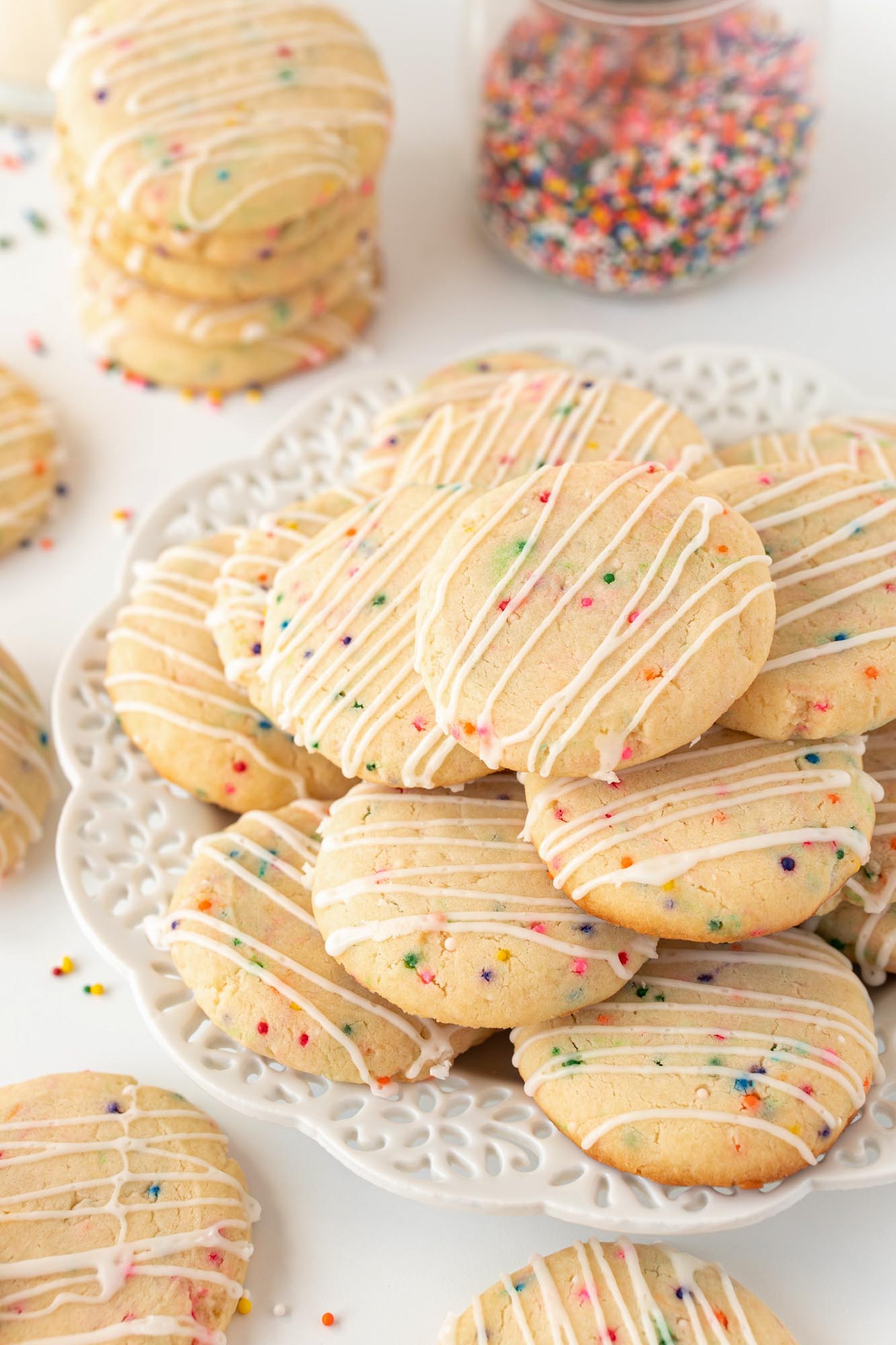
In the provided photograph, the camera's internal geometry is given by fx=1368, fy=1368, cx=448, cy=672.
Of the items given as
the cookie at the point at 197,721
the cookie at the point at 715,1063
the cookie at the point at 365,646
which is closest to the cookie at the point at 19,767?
the cookie at the point at 197,721

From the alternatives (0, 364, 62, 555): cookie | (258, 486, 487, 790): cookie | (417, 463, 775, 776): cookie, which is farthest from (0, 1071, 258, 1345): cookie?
(0, 364, 62, 555): cookie

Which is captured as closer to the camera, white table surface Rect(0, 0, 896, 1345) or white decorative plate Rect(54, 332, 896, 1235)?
white decorative plate Rect(54, 332, 896, 1235)

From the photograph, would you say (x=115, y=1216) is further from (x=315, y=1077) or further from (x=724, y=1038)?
(x=724, y=1038)

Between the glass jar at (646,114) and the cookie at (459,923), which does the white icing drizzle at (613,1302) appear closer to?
the cookie at (459,923)

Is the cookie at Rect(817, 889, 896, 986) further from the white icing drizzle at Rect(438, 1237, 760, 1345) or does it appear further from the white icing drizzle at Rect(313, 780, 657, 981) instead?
the white icing drizzle at Rect(438, 1237, 760, 1345)

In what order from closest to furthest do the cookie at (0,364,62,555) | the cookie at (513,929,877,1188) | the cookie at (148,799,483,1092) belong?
1. the cookie at (513,929,877,1188)
2. the cookie at (148,799,483,1092)
3. the cookie at (0,364,62,555)

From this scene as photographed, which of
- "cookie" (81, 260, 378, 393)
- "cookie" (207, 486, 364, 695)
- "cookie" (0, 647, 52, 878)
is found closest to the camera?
"cookie" (207, 486, 364, 695)

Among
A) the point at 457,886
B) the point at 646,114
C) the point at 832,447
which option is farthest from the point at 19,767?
the point at 646,114

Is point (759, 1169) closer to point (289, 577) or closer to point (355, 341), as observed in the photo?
point (289, 577)
